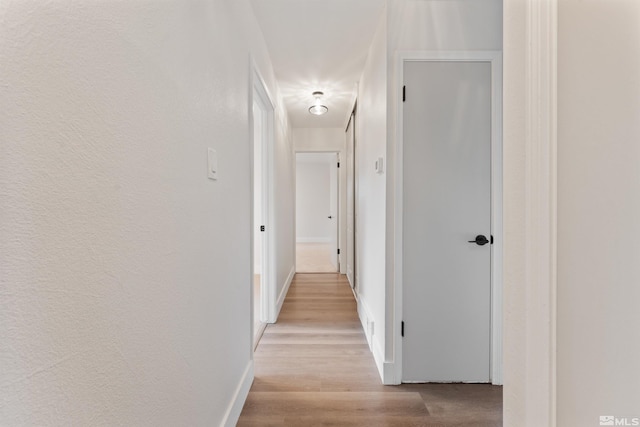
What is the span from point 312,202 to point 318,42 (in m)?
6.58

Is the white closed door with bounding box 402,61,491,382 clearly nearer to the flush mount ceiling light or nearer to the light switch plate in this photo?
the light switch plate

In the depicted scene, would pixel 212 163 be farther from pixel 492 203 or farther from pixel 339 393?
pixel 492 203

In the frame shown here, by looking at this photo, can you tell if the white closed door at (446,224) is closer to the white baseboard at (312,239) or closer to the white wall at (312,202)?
the white wall at (312,202)

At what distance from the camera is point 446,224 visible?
1978 millimetres

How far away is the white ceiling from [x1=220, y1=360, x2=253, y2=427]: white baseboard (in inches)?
92.4

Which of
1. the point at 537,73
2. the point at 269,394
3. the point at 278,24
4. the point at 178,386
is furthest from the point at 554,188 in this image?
the point at 278,24

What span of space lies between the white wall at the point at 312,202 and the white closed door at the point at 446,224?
682cm

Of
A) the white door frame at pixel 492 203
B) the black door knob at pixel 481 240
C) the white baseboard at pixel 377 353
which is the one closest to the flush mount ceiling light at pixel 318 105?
the white door frame at pixel 492 203

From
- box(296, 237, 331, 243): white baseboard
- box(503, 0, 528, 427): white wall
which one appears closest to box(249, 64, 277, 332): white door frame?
box(503, 0, 528, 427): white wall

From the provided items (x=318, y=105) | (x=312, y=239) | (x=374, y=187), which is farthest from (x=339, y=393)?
(x=312, y=239)

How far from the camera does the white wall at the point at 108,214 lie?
47cm

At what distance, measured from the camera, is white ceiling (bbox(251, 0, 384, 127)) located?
2.03 m

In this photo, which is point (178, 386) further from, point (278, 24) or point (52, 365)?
point (278, 24)

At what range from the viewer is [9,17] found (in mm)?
453
